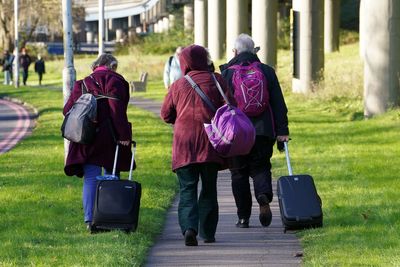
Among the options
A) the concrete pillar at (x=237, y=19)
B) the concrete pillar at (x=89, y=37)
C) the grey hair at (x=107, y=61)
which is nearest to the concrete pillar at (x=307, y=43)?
the concrete pillar at (x=237, y=19)

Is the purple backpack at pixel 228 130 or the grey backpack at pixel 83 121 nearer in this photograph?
the purple backpack at pixel 228 130

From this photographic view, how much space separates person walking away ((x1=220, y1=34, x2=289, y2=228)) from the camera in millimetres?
12328

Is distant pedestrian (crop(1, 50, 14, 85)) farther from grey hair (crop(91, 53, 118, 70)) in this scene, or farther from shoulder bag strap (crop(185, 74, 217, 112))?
shoulder bag strap (crop(185, 74, 217, 112))

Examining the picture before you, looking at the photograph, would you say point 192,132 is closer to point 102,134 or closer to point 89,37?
point 102,134

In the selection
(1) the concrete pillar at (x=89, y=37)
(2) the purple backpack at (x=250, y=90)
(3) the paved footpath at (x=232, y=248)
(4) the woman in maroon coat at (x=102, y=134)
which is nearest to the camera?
(3) the paved footpath at (x=232, y=248)

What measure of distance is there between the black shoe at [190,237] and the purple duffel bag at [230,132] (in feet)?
2.45

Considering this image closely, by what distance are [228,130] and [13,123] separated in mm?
24279

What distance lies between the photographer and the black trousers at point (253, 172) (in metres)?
12.5

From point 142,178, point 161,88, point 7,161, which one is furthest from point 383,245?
point 161,88

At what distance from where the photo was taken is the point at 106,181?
1161 cm

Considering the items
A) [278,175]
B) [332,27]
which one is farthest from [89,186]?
[332,27]

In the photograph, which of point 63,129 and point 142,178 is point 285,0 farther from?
point 63,129

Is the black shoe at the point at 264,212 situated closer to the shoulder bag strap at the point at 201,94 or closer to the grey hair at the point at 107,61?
the shoulder bag strap at the point at 201,94

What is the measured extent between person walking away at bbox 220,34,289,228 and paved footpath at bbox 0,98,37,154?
→ 12.6 metres
